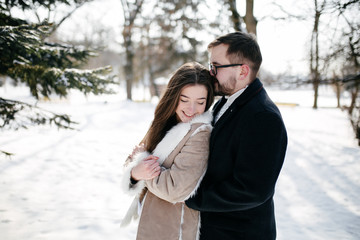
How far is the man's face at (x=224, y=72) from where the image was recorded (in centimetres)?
159

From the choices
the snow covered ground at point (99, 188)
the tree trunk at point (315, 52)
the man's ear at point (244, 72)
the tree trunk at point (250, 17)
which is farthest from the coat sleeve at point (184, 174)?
the tree trunk at point (250, 17)

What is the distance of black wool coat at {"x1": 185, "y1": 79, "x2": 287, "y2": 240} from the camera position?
1298mm

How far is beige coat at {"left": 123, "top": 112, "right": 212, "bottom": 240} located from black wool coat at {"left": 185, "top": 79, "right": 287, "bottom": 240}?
7 centimetres

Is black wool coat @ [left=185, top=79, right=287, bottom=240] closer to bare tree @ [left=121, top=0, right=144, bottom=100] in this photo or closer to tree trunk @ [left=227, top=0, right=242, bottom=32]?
tree trunk @ [left=227, top=0, right=242, bottom=32]

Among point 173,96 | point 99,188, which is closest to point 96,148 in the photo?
point 99,188

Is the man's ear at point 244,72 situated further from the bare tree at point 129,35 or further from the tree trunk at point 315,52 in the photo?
the bare tree at point 129,35

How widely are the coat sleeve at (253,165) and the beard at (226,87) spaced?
1.21ft

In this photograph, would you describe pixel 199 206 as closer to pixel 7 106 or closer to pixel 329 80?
pixel 7 106

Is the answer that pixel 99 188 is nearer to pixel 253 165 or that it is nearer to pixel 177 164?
pixel 177 164

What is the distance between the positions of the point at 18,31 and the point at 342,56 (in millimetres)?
6203

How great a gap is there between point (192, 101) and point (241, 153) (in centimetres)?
53

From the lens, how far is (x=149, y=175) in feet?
4.91

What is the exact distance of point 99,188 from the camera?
16.5ft

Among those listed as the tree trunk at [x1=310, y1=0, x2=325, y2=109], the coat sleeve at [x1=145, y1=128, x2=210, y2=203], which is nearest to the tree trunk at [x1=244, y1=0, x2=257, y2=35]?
the tree trunk at [x1=310, y1=0, x2=325, y2=109]
